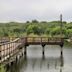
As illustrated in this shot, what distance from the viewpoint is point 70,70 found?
28.4m

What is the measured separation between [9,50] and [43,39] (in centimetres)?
1459

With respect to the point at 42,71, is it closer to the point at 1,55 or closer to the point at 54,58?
the point at 1,55

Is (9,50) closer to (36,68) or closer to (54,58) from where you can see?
(36,68)

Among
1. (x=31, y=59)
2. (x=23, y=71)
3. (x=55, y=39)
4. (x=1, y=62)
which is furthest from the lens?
(x=55, y=39)

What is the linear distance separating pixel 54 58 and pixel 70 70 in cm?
997

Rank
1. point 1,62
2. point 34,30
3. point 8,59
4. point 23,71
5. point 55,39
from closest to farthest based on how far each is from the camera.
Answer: point 1,62
point 8,59
point 23,71
point 55,39
point 34,30

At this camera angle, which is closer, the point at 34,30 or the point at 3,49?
the point at 3,49

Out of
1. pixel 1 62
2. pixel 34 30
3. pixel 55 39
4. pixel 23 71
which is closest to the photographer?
pixel 1 62

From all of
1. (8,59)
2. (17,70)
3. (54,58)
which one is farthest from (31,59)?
(8,59)

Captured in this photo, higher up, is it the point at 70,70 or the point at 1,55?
the point at 1,55

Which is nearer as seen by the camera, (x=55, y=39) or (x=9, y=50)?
(x=9, y=50)

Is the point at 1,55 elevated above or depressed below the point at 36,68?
above

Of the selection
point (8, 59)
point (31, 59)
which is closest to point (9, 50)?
point (8, 59)

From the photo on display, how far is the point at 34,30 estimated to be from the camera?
8356cm
